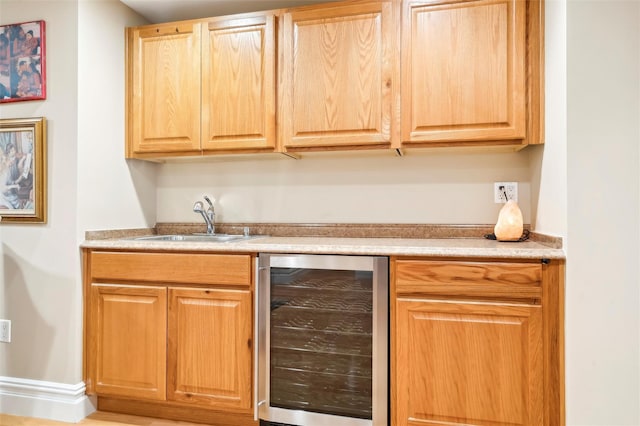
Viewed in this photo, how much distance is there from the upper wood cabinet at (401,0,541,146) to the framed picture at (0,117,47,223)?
190 centimetres

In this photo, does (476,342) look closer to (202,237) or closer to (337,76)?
(337,76)

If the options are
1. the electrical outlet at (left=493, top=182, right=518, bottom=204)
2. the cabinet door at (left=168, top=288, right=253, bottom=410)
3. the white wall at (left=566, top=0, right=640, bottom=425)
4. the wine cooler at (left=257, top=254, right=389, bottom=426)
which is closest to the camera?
the white wall at (left=566, top=0, right=640, bottom=425)

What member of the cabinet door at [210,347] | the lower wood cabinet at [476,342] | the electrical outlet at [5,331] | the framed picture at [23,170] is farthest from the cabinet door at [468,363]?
the electrical outlet at [5,331]

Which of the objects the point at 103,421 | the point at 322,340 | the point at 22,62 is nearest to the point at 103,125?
the point at 22,62

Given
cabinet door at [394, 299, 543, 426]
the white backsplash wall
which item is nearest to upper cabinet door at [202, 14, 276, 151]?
the white backsplash wall

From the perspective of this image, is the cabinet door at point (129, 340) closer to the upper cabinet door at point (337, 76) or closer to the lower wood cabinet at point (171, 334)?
the lower wood cabinet at point (171, 334)

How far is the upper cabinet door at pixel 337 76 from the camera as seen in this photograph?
2057 mm

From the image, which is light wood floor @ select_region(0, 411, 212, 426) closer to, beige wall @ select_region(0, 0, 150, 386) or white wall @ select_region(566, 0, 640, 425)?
beige wall @ select_region(0, 0, 150, 386)

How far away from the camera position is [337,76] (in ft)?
6.91

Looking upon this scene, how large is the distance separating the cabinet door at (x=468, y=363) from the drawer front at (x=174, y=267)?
76 centimetres

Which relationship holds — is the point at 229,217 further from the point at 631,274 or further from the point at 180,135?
the point at 631,274

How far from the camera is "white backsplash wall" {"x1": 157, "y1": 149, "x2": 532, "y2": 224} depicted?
7.38 ft

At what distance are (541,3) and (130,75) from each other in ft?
7.23

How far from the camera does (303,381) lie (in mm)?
1884
